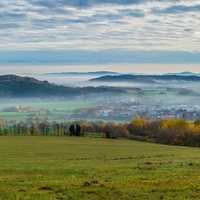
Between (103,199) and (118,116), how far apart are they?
18625 cm

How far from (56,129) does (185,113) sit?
100127 millimetres

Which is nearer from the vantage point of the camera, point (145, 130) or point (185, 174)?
point (185, 174)

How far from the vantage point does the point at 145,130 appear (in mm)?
114312

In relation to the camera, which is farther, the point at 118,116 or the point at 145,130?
the point at 118,116

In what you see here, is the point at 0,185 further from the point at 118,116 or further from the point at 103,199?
the point at 118,116

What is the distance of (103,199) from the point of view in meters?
14.0

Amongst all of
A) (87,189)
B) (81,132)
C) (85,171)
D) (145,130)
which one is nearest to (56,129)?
(81,132)

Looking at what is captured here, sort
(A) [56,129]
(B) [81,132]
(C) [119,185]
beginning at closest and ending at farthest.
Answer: (C) [119,185]
(B) [81,132]
(A) [56,129]

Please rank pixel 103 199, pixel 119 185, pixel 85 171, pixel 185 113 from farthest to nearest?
pixel 185 113 < pixel 85 171 < pixel 119 185 < pixel 103 199

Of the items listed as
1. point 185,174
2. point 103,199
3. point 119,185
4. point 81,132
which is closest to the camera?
point 103,199

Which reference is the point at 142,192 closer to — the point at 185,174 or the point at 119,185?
the point at 119,185

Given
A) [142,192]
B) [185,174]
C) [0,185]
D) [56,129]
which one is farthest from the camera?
[56,129]

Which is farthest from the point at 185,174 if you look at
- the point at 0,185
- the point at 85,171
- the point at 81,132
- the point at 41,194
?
the point at 81,132

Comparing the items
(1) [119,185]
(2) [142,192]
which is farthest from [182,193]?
(1) [119,185]
